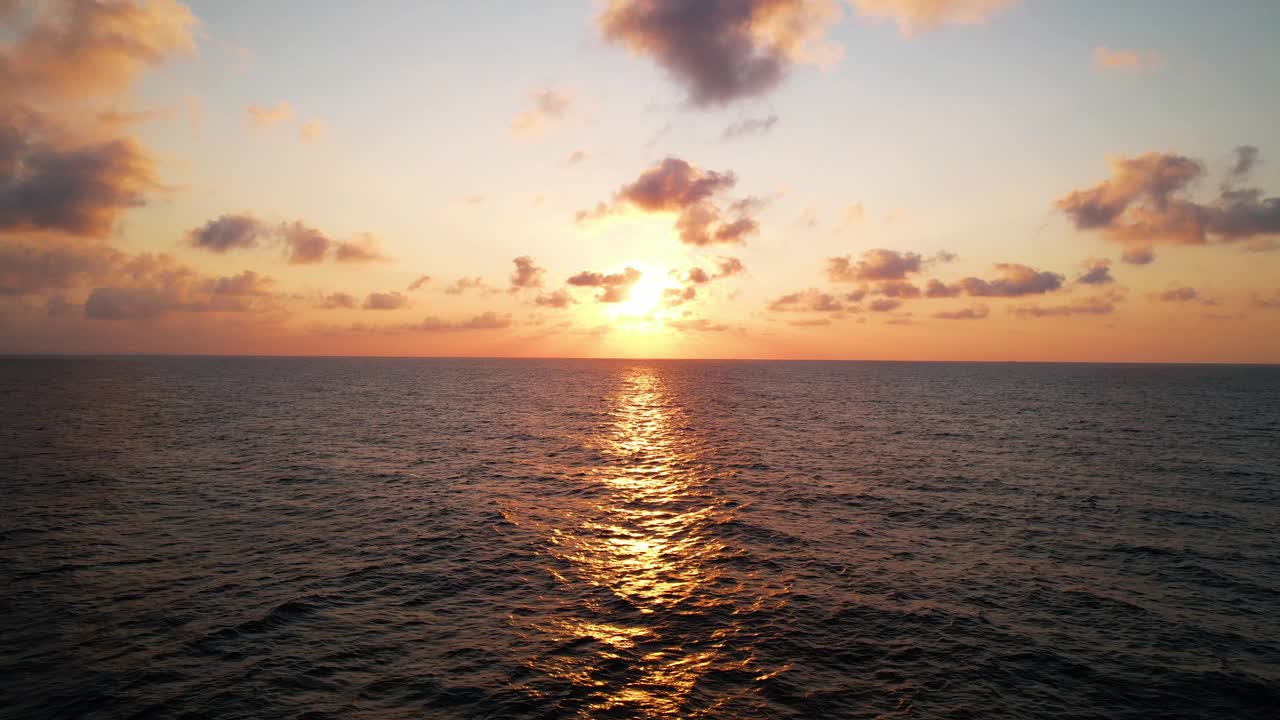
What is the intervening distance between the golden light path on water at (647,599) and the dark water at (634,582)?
0.52 feet

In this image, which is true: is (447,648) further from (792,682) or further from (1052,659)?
(1052,659)

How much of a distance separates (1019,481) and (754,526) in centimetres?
2769

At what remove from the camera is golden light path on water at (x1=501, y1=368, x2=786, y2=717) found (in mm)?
20502

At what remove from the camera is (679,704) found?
19.3 metres

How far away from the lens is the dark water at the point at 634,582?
20.1m

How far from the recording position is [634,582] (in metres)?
29.8

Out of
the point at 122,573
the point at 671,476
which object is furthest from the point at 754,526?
the point at 122,573

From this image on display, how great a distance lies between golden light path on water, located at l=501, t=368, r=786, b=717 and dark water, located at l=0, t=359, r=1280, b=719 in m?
0.16

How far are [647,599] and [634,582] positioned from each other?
7.02 feet

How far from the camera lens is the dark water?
20.1 m

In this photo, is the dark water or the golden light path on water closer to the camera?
the dark water

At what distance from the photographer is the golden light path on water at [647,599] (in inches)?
807

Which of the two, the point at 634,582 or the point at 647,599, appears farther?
the point at 634,582

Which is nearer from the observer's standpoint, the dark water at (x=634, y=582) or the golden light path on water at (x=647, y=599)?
the dark water at (x=634, y=582)
